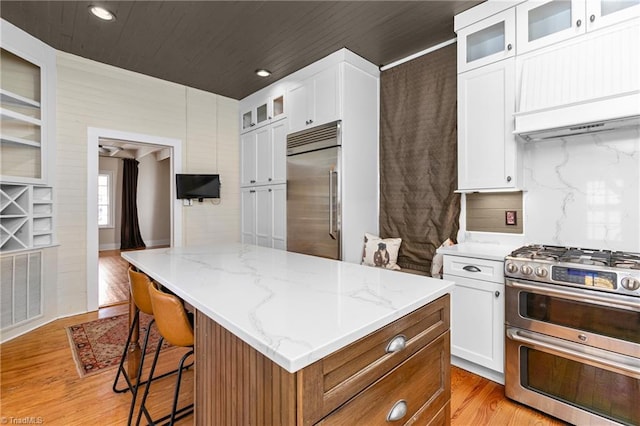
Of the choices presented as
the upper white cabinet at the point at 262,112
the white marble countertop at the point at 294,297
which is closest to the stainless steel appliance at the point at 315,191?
the upper white cabinet at the point at 262,112

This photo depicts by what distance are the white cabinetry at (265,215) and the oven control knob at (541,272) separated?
272 centimetres

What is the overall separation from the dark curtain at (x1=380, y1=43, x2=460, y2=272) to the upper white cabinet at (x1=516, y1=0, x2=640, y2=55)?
0.67 meters

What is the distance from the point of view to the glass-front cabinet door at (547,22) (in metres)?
1.98

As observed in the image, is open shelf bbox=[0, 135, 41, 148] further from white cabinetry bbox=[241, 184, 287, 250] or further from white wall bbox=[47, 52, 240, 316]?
white cabinetry bbox=[241, 184, 287, 250]

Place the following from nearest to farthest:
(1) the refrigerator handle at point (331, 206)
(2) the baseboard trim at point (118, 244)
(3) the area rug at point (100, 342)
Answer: (3) the area rug at point (100, 342), (1) the refrigerator handle at point (331, 206), (2) the baseboard trim at point (118, 244)

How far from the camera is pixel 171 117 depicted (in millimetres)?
4188

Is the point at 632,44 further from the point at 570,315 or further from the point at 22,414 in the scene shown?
the point at 22,414

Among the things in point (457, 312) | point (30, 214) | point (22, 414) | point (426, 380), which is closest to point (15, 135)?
point (30, 214)

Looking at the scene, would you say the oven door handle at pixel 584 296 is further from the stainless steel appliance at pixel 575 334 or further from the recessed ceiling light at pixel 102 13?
the recessed ceiling light at pixel 102 13

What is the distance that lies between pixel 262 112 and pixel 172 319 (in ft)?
11.7

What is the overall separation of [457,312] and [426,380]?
50.4 inches

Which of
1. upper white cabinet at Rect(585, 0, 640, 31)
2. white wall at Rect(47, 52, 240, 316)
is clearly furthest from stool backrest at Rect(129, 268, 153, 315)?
upper white cabinet at Rect(585, 0, 640, 31)

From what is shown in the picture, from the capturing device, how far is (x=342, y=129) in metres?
3.11

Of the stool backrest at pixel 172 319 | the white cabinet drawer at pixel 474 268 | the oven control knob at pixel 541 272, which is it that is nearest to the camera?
the stool backrest at pixel 172 319
